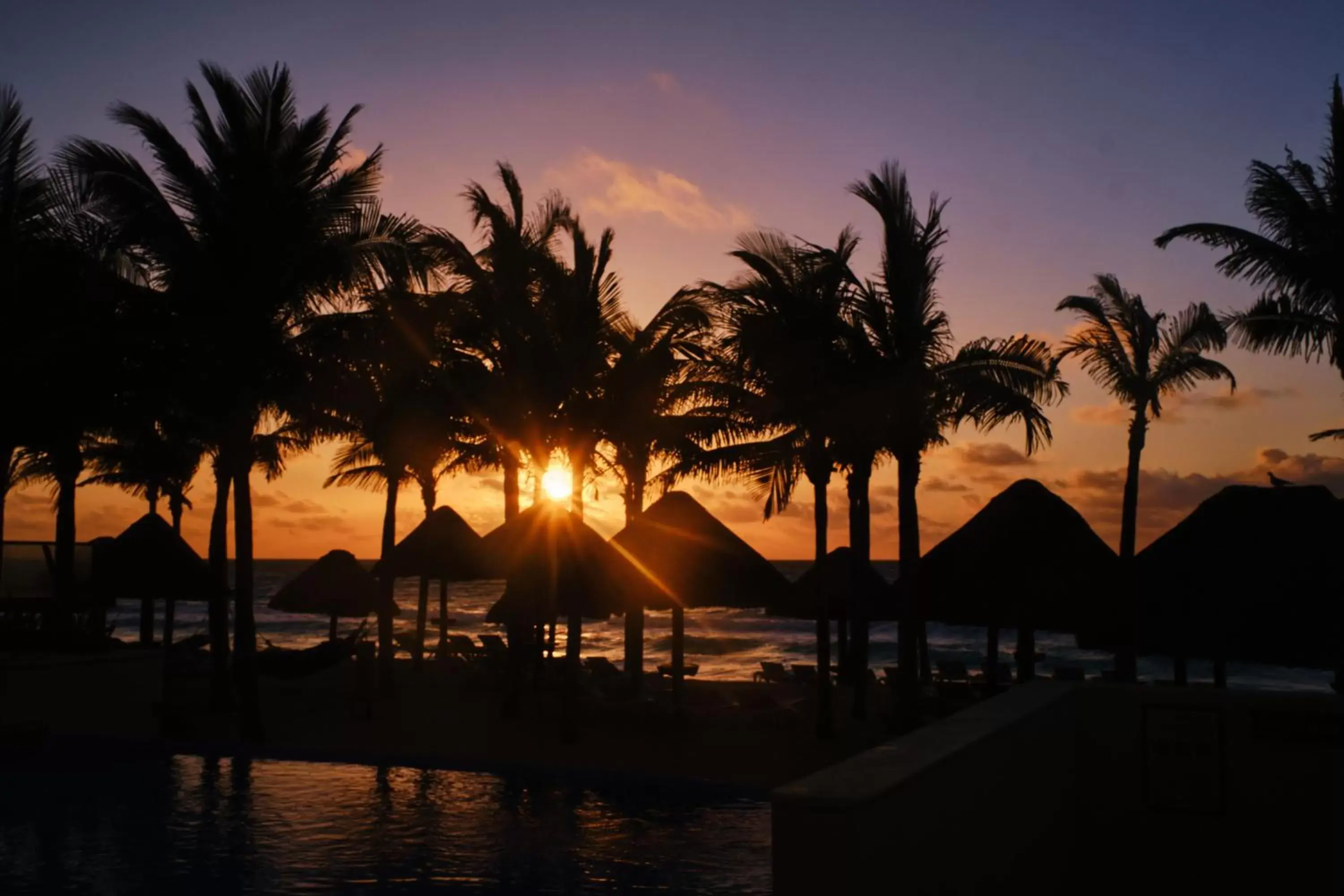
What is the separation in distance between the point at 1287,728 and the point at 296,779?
9987 mm

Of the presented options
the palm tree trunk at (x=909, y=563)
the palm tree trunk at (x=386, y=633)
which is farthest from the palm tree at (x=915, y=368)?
the palm tree trunk at (x=386, y=633)

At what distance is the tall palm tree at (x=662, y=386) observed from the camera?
1560 centimetres

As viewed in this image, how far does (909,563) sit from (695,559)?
3.09 m

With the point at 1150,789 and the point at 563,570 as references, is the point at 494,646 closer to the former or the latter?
the point at 563,570

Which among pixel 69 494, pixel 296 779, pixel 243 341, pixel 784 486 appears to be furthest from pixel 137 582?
pixel 784 486

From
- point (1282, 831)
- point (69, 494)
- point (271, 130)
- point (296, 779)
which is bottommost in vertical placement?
point (296, 779)

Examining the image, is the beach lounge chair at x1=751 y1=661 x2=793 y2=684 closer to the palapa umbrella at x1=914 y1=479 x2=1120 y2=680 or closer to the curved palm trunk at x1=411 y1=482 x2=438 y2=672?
the curved palm trunk at x1=411 y1=482 x2=438 y2=672

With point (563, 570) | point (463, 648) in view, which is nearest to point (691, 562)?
point (563, 570)

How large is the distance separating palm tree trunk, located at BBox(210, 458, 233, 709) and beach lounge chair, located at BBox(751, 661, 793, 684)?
1309cm

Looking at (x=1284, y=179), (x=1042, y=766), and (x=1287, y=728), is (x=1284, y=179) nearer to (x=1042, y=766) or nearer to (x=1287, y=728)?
(x=1287, y=728)

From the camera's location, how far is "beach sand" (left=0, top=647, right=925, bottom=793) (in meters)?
12.7

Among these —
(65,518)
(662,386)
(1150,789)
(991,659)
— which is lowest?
(991,659)

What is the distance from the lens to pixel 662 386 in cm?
1652

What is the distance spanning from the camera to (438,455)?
23.2 metres
